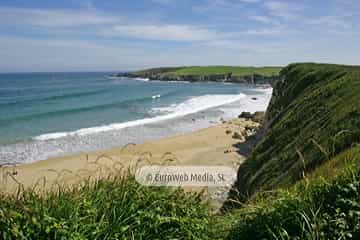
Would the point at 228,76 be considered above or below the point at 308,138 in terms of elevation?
above

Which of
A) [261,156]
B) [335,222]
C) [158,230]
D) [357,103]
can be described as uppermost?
[357,103]

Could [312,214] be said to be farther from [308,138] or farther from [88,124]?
[88,124]

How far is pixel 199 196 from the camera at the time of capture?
4457 millimetres

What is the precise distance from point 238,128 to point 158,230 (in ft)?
85.9

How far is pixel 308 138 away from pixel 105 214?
6.26m

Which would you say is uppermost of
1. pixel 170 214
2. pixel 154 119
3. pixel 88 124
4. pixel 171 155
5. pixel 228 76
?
pixel 228 76

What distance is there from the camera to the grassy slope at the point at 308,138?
6.79m

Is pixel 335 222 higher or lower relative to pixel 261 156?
higher

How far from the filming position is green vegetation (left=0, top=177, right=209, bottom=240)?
3.22 metres

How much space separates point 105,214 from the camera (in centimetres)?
360

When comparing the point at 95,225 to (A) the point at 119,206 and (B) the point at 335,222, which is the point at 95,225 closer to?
(A) the point at 119,206

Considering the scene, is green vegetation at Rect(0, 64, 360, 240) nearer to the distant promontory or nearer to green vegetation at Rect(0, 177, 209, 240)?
green vegetation at Rect(0, 177, 209, 240)

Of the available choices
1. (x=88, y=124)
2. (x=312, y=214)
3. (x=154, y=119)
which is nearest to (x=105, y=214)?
(x=312, y=214)

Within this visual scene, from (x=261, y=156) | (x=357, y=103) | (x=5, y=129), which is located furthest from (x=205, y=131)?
(x=357, y=103)
